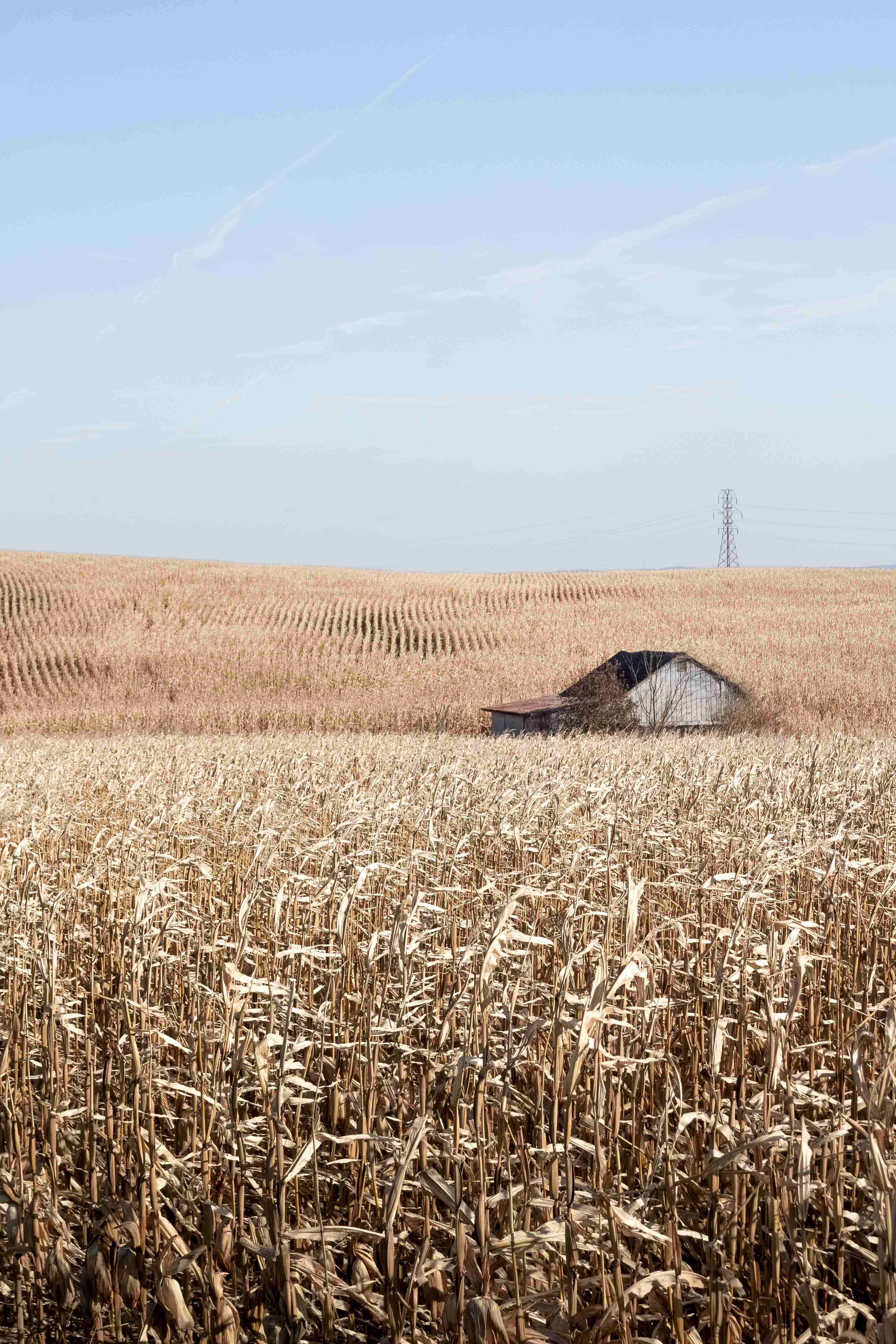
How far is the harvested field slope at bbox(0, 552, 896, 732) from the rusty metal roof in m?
3.59

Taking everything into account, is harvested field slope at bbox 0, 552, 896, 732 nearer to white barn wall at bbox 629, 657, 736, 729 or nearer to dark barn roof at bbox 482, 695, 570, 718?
white barn wall at bbox 629, 657, 736, 729

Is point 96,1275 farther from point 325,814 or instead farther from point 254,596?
point 254,596

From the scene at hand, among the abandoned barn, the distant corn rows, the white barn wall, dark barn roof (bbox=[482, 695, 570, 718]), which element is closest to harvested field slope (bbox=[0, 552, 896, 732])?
the distant corn rows

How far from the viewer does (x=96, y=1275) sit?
236 centimetres

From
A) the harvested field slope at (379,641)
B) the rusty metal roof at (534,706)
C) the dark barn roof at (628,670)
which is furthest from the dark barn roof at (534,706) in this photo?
the harvested field slope at (379,641)

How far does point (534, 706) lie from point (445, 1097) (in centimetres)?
1952

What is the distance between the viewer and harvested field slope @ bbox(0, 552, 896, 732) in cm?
2822

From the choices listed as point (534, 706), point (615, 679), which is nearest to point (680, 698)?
point (615, 679)

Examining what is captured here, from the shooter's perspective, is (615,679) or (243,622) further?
(243,622)

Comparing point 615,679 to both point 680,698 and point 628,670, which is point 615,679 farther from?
point 680,698

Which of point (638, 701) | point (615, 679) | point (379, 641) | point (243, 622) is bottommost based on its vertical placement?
point (638, 701)

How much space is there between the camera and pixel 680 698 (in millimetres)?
22359

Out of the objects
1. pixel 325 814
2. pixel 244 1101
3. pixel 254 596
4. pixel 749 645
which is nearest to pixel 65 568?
pixel 254 596

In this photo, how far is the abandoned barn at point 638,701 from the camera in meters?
21.8
